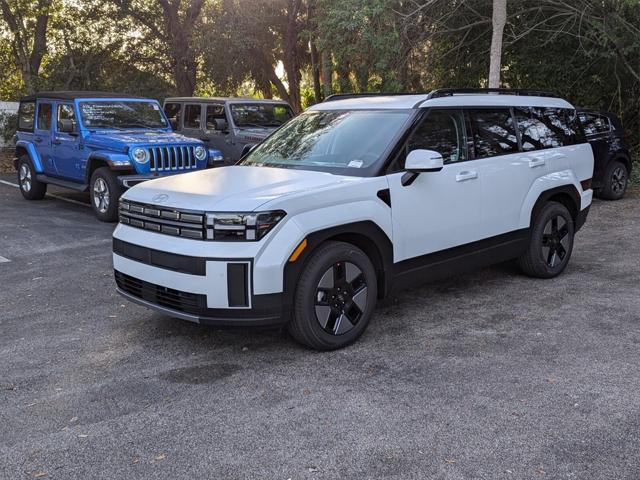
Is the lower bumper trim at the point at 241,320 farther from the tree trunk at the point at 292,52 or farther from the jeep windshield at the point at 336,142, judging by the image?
the tree trunk at the point at 292,52

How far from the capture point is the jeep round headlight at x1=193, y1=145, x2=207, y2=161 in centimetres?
1066

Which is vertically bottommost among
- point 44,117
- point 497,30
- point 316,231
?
point 316,231

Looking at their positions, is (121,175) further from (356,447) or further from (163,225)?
(356,447)

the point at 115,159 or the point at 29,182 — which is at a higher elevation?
the point at 115,159

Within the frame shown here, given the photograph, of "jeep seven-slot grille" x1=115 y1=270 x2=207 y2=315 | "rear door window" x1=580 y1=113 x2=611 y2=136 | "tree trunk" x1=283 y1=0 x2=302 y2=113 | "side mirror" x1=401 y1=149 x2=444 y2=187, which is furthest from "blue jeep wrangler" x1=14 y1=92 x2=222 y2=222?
"tree trunk" x1=283 y1=0 x2=302 y2=113

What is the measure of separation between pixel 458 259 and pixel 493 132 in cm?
126

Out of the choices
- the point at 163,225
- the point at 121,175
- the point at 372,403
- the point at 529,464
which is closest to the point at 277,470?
the point at 372,403

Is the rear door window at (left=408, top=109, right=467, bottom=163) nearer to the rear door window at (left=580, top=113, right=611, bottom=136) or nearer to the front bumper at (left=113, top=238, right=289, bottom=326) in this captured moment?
the front bumper at (left=113, top=238, right=289, bottom=326)

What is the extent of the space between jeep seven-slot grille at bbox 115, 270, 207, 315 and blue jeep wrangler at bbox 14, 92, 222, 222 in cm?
516

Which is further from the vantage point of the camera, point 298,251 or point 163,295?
point 163,295

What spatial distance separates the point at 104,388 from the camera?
164 inches

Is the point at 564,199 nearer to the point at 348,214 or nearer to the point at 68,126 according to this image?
the point at 348,214

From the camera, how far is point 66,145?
11055 mm

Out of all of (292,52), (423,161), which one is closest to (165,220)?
(423,161)
